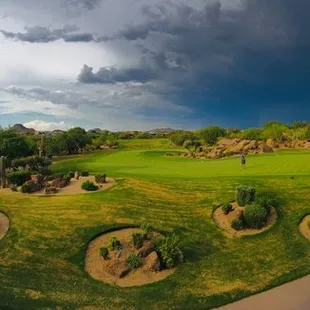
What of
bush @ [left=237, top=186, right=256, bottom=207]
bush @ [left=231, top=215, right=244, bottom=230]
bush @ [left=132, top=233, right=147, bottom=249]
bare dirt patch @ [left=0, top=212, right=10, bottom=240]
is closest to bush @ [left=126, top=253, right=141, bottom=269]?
bush @ [left=132, top=233, right=147, bottom=249]

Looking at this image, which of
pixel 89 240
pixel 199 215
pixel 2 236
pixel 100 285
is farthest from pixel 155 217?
pixel 2 236

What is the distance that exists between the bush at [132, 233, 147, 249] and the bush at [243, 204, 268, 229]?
24.5 ft

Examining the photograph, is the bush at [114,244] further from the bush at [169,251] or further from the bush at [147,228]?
the bush at [169,251]

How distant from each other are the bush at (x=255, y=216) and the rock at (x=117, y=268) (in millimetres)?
9348

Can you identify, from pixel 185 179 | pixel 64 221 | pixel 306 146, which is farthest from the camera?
pixel 306 146

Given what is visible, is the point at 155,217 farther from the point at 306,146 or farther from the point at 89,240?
the point at 306,146

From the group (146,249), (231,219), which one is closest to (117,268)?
(146,249)

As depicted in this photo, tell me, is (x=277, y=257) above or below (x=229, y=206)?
below

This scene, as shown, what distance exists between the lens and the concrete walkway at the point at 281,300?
17.6 metres

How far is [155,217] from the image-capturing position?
1079 inches

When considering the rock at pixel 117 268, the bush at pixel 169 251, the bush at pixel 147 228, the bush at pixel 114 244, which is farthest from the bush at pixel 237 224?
the rock at pixel 117 268

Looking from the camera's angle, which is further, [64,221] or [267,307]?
[64,221]

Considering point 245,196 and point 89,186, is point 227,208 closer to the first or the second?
point 245,196

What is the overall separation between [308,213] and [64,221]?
16919 millimetres
